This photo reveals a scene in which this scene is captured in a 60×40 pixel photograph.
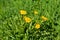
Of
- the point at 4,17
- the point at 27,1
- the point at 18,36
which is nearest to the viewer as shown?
the point at 18,36

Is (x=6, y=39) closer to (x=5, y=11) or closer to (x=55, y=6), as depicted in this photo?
(x=5, y=11)

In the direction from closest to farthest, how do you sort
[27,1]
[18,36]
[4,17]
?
[18,36] → [4,17] → [27,1]

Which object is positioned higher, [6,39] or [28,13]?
[28,13]

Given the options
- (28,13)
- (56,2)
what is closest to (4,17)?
(28,13)

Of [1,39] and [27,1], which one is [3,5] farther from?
[1,39]

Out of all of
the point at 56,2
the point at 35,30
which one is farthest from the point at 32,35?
the point at 56,2

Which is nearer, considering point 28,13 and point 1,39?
point 1,39
